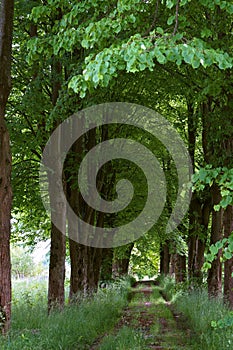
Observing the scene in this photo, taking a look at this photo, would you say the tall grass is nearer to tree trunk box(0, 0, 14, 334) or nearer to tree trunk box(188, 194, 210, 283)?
tree trunk box(188, 194, 210, 283)

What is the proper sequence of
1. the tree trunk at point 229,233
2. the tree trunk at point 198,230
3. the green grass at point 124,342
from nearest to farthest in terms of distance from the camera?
the green grass at point 124,342 → the tree trunk at point 229,233 → the tree trunk at point 198,230

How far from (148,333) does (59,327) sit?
10.3ft

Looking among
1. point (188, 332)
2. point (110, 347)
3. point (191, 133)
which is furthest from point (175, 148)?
point (110, 347)

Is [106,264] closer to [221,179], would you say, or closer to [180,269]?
[180,269]

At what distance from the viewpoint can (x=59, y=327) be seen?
848cm

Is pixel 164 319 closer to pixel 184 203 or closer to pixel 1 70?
pixel 184 203

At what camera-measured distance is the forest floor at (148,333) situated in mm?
8719

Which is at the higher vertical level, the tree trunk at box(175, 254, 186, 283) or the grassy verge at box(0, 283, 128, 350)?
the tree trunk at box(175, 254, 186, 283)

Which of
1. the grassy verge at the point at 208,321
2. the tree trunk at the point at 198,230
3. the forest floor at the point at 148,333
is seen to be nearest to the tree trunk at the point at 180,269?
the tree trunk at the point at 198,230

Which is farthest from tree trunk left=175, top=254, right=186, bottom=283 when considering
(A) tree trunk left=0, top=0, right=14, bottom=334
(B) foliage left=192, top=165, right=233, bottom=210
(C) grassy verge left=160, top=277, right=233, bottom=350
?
(B) foliage left=192, top=165, right=233, bottom=210

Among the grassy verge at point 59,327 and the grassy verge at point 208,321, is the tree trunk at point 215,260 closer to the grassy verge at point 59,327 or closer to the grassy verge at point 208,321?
the grassy verge at point 208,321

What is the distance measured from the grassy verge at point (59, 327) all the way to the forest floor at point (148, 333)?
30 centimetres

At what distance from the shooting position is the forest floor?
8.72 m

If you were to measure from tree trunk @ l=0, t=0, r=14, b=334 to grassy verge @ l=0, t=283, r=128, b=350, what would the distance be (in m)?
0.69
